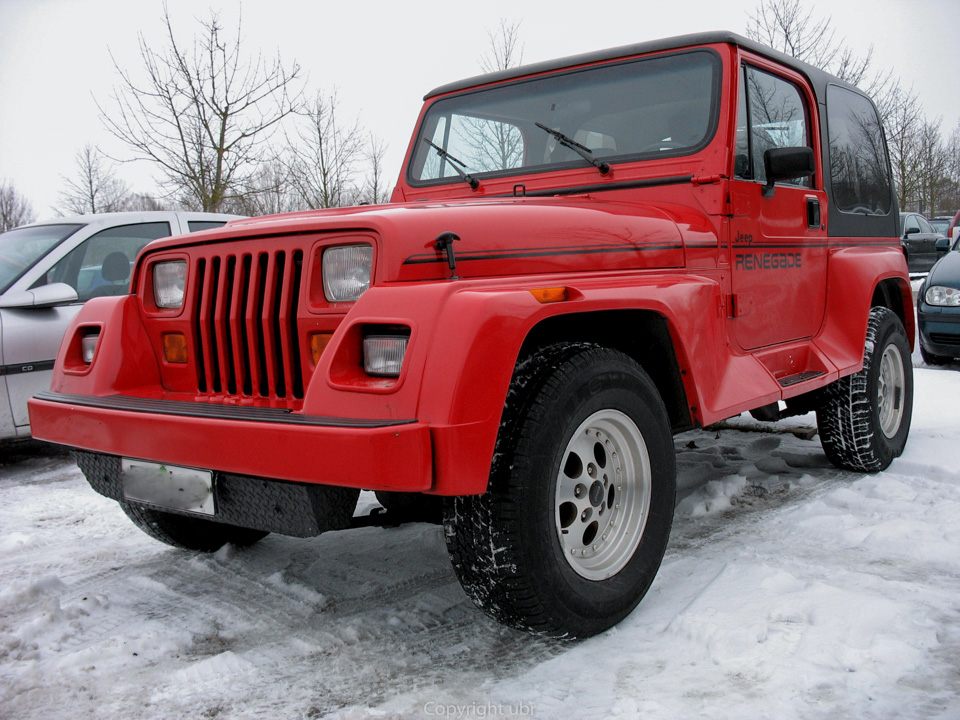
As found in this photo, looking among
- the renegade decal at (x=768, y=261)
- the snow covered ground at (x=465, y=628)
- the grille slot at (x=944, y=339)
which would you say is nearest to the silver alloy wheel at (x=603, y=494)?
the snow covered ground at (x=465, y=628)

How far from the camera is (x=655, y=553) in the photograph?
8.87 ft

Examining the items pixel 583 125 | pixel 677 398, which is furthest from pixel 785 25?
pixel 677 398

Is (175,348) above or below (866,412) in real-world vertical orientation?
above

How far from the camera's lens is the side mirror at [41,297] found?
16.2ft

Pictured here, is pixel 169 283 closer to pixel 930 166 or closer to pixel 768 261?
pixel 768 261

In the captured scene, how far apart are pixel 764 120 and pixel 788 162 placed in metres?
0.40

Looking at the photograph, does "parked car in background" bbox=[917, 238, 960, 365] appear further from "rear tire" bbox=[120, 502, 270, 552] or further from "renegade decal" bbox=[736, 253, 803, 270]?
"rear tire" bbox=[120, 502, 270, 552]

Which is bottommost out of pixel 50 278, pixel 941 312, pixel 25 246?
pixel 941 312

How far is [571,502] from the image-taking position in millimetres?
2514

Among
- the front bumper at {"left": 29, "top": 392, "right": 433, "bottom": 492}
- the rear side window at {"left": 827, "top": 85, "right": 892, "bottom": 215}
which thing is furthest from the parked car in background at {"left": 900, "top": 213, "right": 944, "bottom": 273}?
the front bumper at {"left": 29, "top": 392, "right": 433, "bottom": 492}

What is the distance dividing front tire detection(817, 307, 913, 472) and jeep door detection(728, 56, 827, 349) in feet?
1.51

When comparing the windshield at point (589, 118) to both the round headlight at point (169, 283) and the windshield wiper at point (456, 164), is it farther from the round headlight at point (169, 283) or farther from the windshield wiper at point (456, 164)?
the round headlight at point (169, 283)

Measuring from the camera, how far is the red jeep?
2105mm

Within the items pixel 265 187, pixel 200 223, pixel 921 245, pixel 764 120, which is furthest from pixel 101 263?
pixel 921 245
